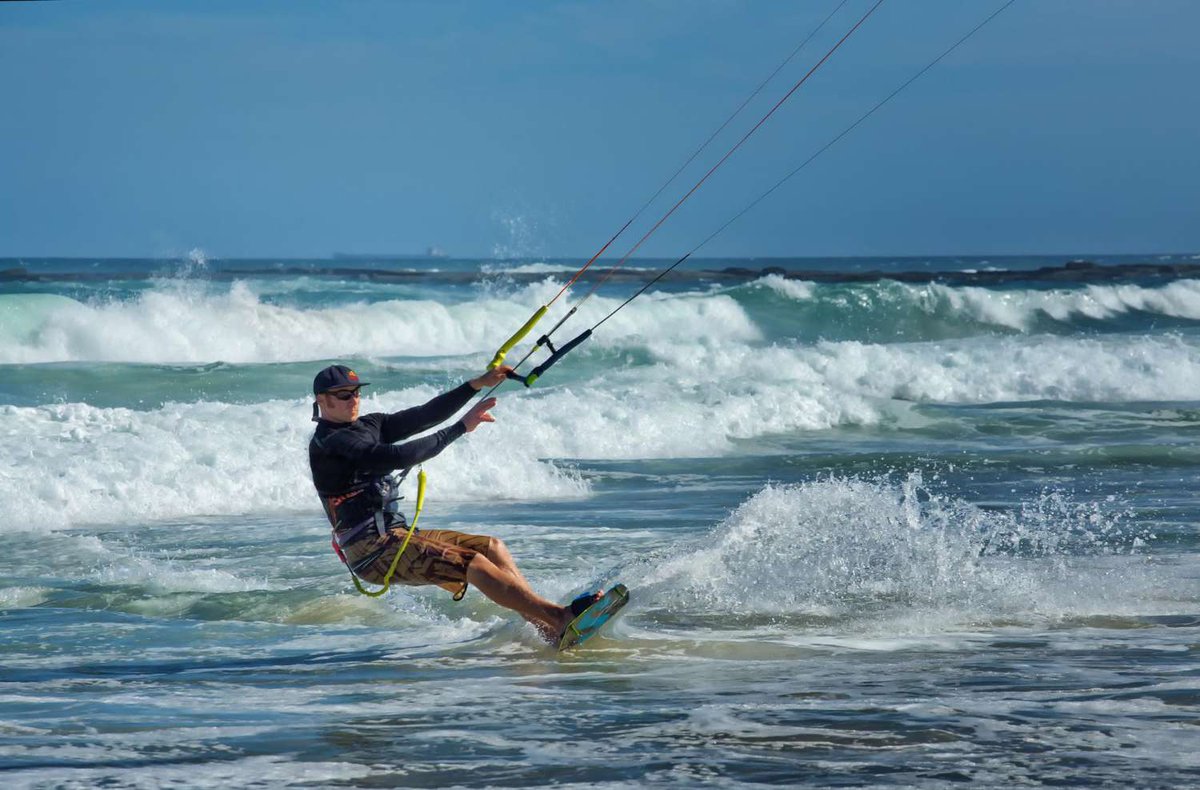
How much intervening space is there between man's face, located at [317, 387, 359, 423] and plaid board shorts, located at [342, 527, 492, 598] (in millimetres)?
596

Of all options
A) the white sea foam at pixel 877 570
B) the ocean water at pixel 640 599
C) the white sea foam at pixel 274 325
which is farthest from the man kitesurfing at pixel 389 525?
the white sea foam at pixel 274 325

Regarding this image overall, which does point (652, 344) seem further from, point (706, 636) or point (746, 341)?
point (706, 636)

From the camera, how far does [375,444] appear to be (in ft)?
24.2

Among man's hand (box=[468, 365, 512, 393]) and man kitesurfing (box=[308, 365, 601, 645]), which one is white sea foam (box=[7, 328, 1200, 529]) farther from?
man's hand (box=[468, 365, 512, 393])

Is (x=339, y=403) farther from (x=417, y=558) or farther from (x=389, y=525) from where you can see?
(x=417, y=558)

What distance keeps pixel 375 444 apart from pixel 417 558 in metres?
0.63

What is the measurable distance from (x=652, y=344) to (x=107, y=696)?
877 inches

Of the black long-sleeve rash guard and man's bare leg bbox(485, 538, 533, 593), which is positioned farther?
man's bare leg bbox(485, 538, 533, 593)

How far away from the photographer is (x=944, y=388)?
2466 centimetres

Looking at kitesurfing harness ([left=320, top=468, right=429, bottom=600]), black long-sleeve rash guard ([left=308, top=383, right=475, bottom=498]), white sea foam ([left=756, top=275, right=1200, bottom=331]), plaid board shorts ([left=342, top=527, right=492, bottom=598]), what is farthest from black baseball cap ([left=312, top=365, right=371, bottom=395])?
white sea foam ([left=756, top=275, right=1200, bottom=331])

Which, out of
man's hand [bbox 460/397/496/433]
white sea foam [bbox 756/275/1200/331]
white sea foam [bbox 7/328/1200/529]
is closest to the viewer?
man's hand [bbox 460/397/496/433]

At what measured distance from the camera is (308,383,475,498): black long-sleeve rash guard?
726 cm

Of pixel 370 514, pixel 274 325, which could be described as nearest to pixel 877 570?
pixel 370 514

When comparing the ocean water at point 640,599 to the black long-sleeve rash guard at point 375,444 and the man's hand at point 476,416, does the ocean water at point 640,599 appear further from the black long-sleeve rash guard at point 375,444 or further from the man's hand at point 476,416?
the man's hand at point 476,416
